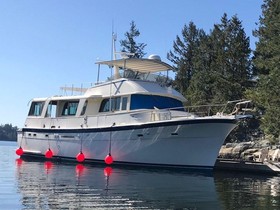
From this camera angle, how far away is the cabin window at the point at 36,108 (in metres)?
27.7

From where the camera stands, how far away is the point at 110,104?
75.9 feet

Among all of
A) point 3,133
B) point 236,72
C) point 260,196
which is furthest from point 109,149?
point 3,133

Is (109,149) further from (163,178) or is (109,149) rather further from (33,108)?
(33,108)

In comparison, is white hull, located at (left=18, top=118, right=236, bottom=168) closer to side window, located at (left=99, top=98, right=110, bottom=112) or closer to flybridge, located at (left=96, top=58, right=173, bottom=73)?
side window, located at (left=99, top=98, right=110, bottom=112)

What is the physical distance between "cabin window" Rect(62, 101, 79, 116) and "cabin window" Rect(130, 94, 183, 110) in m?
4.55

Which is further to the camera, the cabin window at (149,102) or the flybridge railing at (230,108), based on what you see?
the cabin window at (149,102)

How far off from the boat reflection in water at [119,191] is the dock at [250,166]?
12.9 ft

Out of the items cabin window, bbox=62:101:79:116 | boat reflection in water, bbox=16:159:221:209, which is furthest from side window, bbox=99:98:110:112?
boat reflection in water, bbox=16:159:221:209

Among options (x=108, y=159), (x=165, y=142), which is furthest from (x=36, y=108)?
(x=165, y=142)

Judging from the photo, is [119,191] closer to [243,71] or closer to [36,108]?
[36,108]

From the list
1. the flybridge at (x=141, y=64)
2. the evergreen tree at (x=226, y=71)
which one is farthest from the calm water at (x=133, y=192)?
the evergreen tree at (x=226, y=71)

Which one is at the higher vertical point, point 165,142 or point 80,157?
point 165,142

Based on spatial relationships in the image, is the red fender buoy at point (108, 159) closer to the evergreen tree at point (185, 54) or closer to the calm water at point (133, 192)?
the calm water at point (133, 192)

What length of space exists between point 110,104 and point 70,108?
11.8ft
